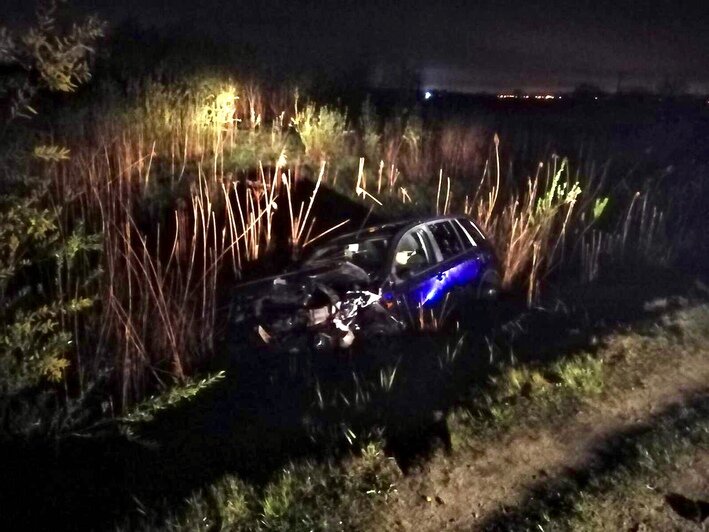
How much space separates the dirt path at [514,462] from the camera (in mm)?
6254

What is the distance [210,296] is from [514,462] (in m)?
4.63

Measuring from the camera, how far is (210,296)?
1038 centimetres

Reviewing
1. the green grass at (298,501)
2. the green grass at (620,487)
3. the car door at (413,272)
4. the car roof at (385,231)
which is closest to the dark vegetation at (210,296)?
the green grass at (298,501)

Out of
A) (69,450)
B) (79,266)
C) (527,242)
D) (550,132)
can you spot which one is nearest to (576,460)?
(69,450)

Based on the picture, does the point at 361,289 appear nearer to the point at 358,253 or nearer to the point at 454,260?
the point at 358,253

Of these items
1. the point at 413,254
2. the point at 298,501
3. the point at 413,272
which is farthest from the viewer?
the point at 413,254

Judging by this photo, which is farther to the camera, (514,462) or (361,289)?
(361,289)

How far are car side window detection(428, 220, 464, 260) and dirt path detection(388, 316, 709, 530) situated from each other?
12.7ft

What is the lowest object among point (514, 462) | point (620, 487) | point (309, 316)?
point (309, 316)

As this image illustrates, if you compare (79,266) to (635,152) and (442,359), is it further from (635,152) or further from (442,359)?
(635,152)

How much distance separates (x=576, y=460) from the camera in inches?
272

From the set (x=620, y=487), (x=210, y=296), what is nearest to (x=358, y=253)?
(x=210, y=296)

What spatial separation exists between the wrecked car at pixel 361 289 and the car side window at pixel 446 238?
0.6 inches

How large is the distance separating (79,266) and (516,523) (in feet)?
18.4
